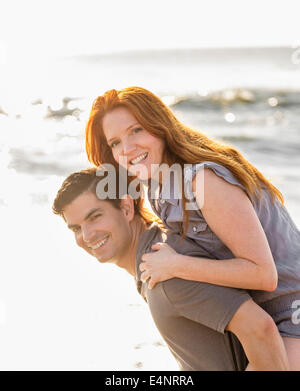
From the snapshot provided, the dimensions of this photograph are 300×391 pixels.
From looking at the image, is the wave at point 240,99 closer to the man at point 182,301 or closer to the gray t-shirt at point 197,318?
the man at point 182,301

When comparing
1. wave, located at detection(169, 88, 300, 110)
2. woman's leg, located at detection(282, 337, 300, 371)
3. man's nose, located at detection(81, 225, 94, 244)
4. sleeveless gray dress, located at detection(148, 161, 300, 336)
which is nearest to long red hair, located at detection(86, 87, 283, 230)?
sleeveless gray dress, located at detection(148, 161, 300, 336)

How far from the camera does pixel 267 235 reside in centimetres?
276

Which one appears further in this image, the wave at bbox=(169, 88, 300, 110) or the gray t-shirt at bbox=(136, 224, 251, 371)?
the wave at bbox=(169, 88, 300, 110)

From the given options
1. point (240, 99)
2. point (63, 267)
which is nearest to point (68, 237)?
point (63, 267)

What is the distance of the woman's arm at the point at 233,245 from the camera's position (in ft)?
8.21

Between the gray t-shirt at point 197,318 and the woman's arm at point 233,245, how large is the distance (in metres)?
0.06

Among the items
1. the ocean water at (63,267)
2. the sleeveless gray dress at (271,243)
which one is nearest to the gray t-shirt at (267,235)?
the sleeveless gray dress at (271,243)

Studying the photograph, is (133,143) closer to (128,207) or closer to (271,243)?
(128,207)

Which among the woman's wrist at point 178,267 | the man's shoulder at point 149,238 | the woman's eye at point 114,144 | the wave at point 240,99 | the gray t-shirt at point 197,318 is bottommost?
the gray t-shirt at point 197,318

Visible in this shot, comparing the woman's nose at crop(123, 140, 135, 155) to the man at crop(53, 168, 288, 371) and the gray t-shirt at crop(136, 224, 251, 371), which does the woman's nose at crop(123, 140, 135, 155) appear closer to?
the man at crop(53, 168, 288, 371)

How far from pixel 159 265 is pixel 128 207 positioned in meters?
0.63

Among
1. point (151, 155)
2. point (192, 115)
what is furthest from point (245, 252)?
point (192, 115)

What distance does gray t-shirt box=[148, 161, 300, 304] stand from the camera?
107 inches
